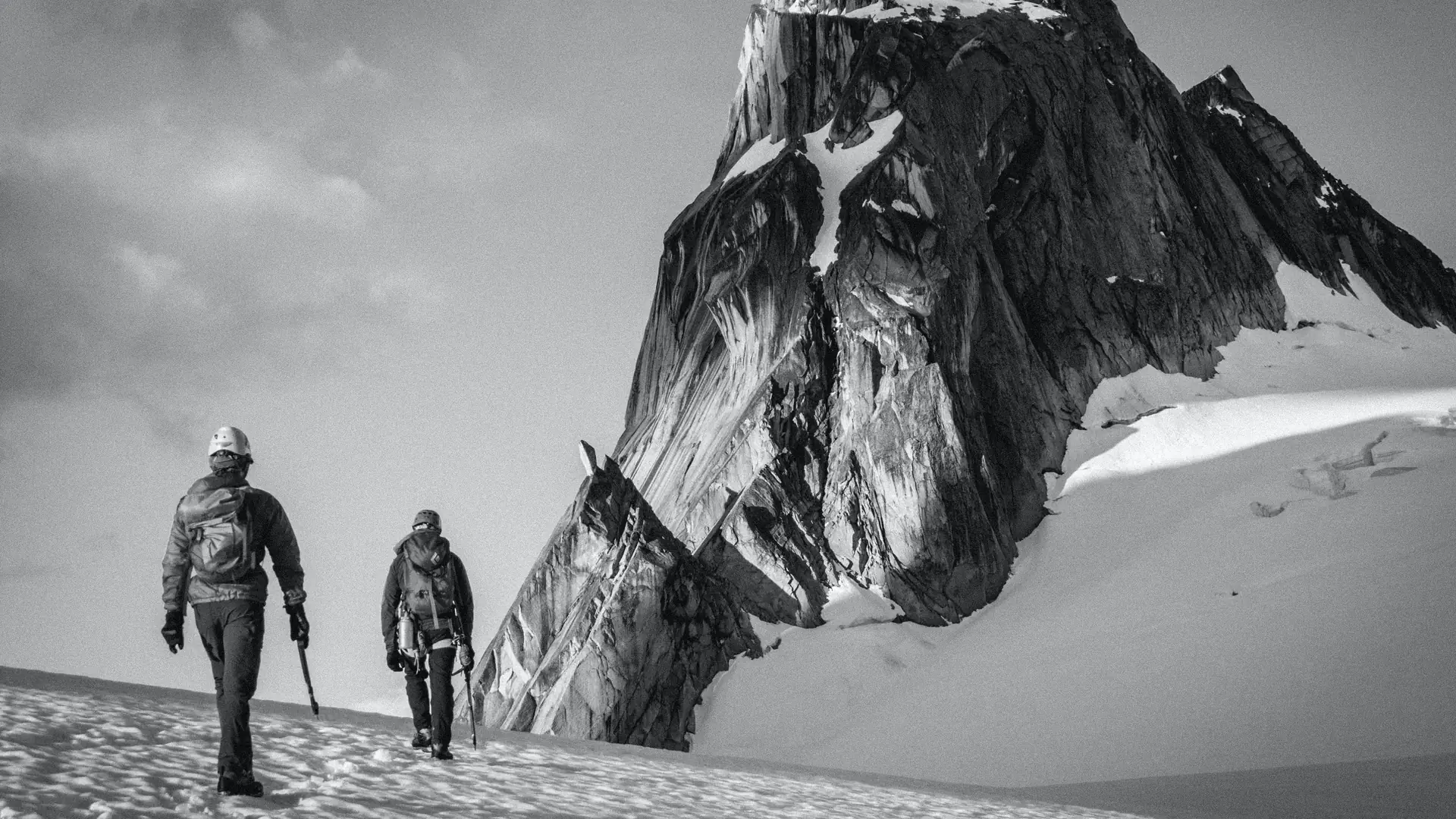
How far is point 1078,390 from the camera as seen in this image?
151 ft

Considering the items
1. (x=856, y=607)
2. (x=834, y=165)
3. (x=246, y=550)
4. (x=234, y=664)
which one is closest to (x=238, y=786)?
(x=234, y=664)

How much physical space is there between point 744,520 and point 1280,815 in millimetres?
21702

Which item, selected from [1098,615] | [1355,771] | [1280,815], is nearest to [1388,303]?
[1098,615]

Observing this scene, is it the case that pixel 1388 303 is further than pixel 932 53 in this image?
Yes

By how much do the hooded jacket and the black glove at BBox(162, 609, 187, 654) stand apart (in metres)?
0.06

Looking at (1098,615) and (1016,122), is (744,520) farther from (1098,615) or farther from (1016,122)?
(1016,122)

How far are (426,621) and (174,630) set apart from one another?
3.05 meters

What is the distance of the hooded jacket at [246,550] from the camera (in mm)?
8078

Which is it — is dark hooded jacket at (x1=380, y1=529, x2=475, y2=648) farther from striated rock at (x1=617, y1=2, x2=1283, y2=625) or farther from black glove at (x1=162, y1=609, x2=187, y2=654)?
striated rock at (x1=617, y1=2, x2=1283, y2=625)

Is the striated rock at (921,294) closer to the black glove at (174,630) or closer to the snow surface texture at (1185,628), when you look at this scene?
the snow surface texture at (1185,628)

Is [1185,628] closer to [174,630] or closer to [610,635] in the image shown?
[610,635]

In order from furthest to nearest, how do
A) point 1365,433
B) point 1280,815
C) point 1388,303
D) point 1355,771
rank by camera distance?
1. point 1388,303
2. point 1365,433
3. point 1355,771
4. point 1280,815

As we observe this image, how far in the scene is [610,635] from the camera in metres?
31.8

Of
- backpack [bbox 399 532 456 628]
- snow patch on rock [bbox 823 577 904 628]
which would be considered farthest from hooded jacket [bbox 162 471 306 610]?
snow patch on rock [bbox 823 577 904 628]
